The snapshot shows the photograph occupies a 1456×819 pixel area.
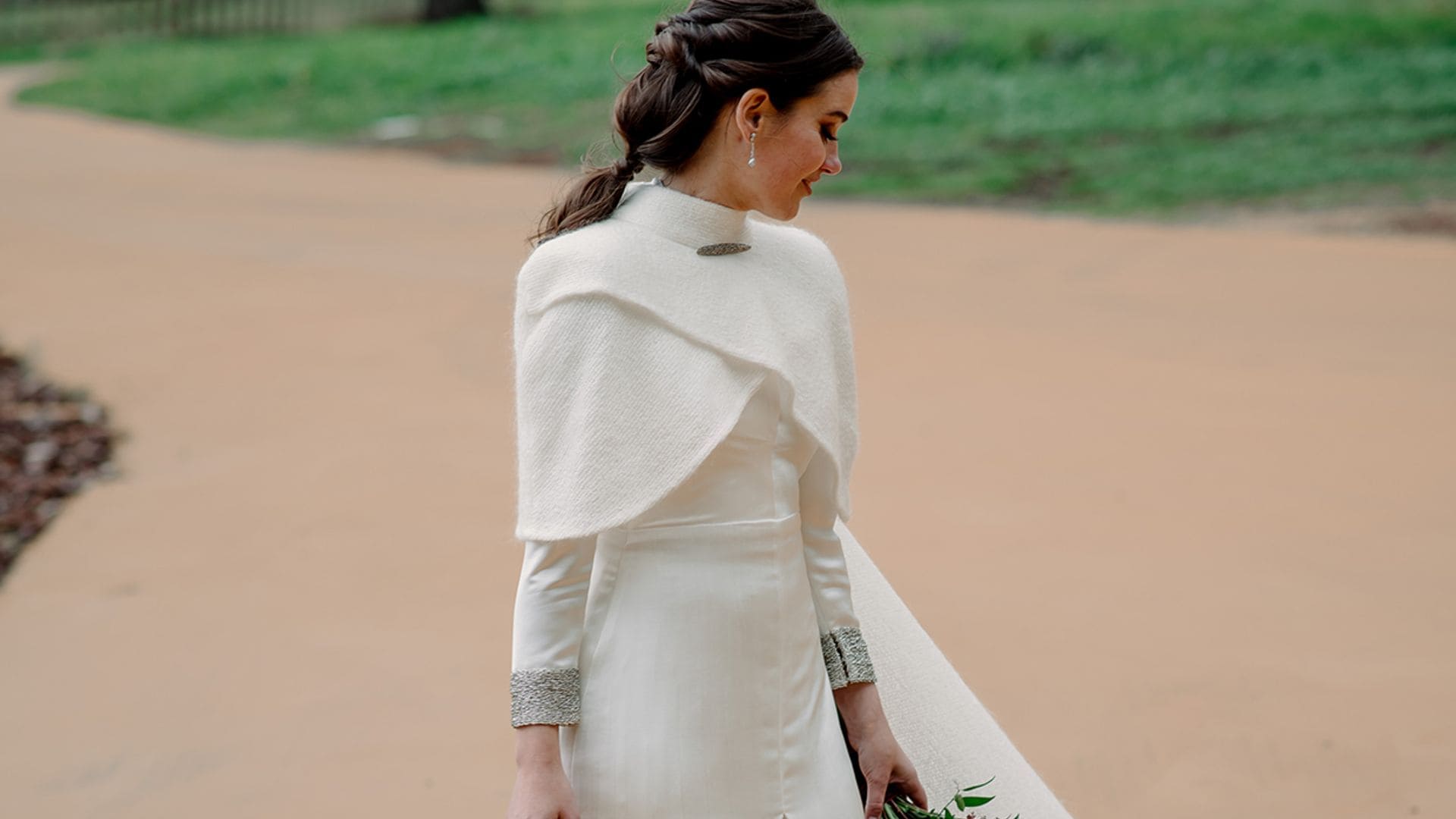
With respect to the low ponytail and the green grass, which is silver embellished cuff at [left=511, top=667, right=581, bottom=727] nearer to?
the low ponytail

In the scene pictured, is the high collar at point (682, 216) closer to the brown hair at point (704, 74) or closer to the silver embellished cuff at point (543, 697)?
the brown hair at point (704, 74)

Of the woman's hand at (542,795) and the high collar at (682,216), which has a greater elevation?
the high collar at (682,216)

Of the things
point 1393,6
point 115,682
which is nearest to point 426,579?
point 115,682

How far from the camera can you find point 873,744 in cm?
200

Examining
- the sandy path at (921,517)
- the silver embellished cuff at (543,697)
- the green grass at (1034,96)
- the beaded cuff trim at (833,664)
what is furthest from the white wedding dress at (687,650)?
the green grass at (1034,96)

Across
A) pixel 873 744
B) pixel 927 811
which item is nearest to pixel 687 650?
pixel 873 744

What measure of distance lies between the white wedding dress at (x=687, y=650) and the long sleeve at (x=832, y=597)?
78 mm

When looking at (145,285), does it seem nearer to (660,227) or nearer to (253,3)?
(660,227)

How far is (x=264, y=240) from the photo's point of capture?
11.0 m

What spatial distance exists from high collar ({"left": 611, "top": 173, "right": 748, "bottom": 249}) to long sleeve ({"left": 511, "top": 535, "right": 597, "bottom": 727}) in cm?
37

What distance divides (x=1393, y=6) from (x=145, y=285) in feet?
38.5

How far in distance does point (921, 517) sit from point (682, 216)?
4087 mm

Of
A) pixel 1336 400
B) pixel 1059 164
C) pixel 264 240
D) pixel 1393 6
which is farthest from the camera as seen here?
pixel 1393 6

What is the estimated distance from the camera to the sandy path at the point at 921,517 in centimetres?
420
